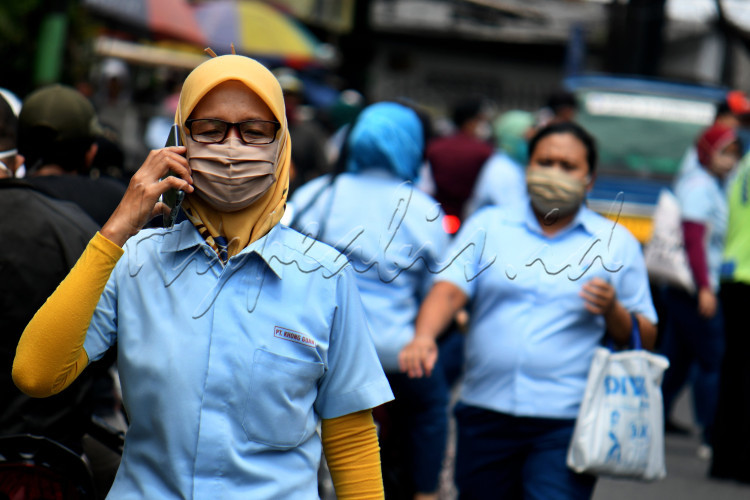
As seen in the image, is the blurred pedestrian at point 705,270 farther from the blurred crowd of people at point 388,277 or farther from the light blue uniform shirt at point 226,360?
the light blue uniform shirt at point 226,360

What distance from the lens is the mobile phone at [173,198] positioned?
258cm

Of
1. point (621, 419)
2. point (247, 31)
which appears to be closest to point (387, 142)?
point (621, 419)

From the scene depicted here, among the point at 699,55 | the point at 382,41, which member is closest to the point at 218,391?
the point at 699,55

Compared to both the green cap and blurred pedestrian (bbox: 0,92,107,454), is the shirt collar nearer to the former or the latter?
blurred pedestrian (bbox: 0,92,107,454)

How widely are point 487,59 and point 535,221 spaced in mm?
30208

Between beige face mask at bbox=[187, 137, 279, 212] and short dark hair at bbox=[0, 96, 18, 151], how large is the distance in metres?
1.39

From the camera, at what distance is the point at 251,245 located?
101 inches

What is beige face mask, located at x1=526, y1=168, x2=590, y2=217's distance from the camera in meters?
4.26

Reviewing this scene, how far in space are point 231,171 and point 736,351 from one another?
214 inches

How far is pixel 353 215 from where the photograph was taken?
5016 millimetres

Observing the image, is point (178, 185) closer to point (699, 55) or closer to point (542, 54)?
point (699, 55)

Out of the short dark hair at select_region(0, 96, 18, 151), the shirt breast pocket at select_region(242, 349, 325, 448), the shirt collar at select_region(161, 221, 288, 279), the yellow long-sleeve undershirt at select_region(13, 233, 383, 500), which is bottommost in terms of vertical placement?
the shirt breast pocket at select_region(242, 349, 325, 448)

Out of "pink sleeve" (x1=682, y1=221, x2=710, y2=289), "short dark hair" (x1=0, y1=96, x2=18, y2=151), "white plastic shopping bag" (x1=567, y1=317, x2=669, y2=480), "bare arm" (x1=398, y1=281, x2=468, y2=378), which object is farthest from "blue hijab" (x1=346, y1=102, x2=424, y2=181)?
"pink sleeve" (x1=682, y1=221, x2=710, y2=289)

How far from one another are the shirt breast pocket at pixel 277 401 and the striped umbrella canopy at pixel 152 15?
8.53 m
